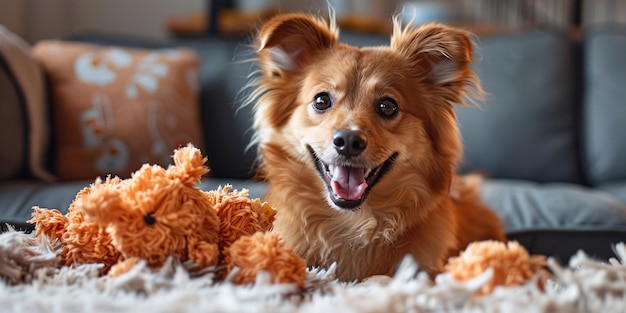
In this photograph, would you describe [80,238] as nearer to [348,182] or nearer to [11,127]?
[348,182]

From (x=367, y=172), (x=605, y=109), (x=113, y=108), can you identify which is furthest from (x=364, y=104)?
(x=605, y=109)

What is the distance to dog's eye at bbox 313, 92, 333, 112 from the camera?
60.3 inches

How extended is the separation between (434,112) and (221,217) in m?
0.71

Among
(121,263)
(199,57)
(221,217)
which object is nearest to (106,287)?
(121,263)

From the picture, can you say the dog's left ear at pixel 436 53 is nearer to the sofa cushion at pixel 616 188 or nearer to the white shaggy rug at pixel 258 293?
→ the white shaggy rug at pixel 258 293

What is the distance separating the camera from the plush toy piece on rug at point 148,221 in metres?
0.96

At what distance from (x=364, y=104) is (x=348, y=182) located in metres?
0.21

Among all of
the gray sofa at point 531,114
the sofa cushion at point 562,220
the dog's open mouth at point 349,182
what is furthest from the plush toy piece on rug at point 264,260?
the gray sofa at point 531,114

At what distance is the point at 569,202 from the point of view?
199 cm

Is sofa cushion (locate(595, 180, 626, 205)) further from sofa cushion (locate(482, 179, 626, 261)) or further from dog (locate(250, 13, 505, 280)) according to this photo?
dog (locate(250, 13, 505, 280))

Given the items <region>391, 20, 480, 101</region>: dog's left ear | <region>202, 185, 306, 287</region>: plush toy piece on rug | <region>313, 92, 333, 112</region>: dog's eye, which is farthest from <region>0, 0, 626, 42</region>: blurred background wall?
<region>202, 185, 306, 287</region>: plush toy piece on rug

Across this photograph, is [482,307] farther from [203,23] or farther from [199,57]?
[203,23]

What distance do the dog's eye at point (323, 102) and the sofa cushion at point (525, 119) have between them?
1.19 meters

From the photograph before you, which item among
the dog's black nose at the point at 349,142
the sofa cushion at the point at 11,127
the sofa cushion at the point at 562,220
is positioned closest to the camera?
the dog's black nose at the point at 349,142
